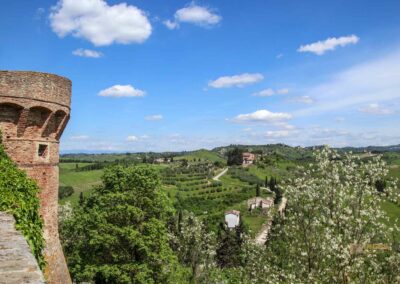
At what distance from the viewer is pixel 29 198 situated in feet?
40.2

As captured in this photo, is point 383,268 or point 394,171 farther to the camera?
point 394,171

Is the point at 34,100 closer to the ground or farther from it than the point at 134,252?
farther from it

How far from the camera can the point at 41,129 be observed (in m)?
16.0

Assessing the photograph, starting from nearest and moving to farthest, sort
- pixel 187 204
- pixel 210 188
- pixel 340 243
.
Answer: pixel 340 243
pixel 187 204
pixel 210 188

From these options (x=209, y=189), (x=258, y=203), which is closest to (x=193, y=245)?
(x=258, y=203)

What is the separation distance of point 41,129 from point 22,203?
5837mm

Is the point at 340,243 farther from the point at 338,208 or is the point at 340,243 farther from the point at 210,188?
the point at 210,188

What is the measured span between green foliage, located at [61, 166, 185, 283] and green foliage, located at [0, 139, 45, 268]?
12505 millimetres

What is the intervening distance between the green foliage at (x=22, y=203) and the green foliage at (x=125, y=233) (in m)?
12.5

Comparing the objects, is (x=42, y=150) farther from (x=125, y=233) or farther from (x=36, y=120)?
(x=125, y=233)

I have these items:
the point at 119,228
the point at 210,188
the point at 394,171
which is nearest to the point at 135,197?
the point at 119,228


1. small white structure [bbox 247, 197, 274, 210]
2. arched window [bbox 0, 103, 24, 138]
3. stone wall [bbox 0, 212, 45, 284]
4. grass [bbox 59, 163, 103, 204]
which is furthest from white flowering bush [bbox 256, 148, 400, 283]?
grass [bbox 59, 163, 103, 204]

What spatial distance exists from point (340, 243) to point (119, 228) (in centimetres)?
1416

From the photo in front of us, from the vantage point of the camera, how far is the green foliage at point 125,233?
24953 millimetres
